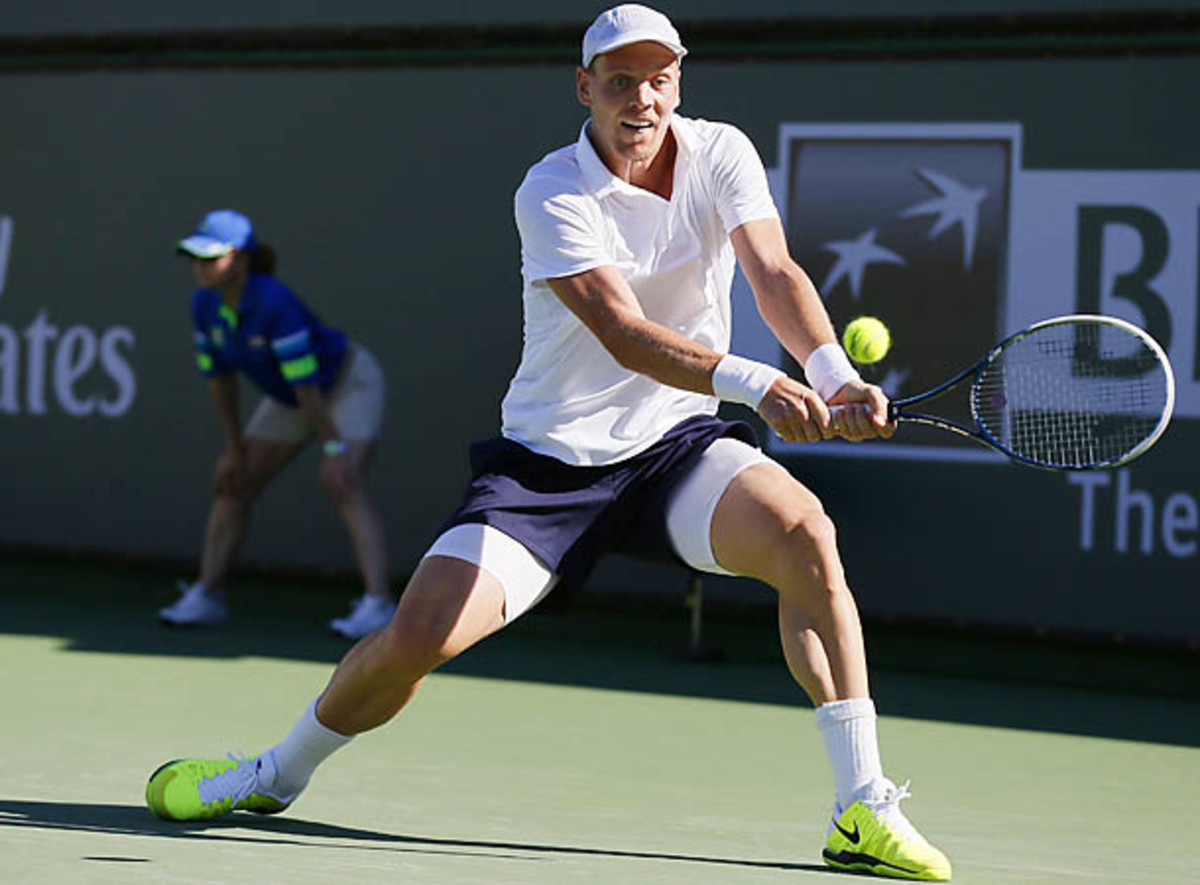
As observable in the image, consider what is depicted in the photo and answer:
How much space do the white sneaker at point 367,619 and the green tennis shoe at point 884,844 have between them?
3307 millimetres

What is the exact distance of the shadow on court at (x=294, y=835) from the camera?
3.54m

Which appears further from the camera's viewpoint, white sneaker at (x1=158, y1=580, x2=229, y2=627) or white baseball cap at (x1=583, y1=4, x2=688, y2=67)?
white sneaker at (x1=158, y1=580, x2=229, y2=627)

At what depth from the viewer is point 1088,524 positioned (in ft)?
20.1

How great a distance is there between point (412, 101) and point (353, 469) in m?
1.36

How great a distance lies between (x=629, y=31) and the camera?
3529 mm

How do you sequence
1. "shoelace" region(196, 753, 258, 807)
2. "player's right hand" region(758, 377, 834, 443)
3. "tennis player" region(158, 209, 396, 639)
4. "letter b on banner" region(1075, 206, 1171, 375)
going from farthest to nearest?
"tennis player" region(158, 209, 396, 639)
"letter b on banner" region(1075, 206, 1171, 375)
"shoelace" region(196, 753, 258, 807)
"player's right hand" region(758, 377, 834, 443)

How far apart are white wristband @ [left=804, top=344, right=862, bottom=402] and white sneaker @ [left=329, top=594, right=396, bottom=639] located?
3.27 m

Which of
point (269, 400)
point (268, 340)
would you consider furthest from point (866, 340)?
point (269, 400)

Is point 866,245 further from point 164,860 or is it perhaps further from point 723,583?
point 164,860

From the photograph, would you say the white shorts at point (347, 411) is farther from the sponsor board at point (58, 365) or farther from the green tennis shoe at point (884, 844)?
the green tennis shoe at point (884, 844)

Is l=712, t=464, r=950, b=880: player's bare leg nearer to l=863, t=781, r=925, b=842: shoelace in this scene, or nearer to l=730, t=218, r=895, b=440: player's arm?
l=863, t=781, r=925, b=842: shoelace

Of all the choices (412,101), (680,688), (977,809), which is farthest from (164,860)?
(412,101)

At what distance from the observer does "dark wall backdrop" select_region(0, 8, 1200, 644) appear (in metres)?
6.16

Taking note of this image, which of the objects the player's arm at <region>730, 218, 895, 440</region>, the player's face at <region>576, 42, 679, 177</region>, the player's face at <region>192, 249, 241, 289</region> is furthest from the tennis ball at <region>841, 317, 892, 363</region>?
the player's face at <region>192, 249, 241, 289</region>
